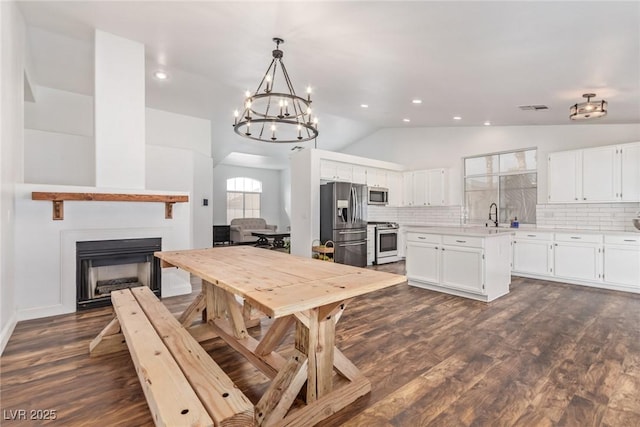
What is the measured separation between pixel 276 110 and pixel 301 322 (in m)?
5.39

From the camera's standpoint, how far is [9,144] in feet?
8.91

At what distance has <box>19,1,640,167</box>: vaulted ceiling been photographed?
244 cm

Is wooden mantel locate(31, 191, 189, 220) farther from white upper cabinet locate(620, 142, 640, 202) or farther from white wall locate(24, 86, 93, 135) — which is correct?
white upper cabinet locate(620, 142, 640, 202)

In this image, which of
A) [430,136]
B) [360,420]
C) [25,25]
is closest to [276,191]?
[430,136]

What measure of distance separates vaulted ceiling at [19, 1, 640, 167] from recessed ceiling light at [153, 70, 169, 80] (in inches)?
3.1

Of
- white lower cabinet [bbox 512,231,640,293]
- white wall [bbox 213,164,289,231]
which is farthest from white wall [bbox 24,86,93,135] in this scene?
white lower cabinet [bbox 512,231,640,293]

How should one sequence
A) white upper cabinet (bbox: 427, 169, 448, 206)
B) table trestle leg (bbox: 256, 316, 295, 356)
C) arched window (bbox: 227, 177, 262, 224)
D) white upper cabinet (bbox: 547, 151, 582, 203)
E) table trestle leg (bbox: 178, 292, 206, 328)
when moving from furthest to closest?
arched window (bbox: 227, 177, 262, 224) < white upper cabinet (bbox: 427, 169, 448, 206) < white upper cabinet (bbox: 547, 151, 582, 203) < table trestle leg (bbox: 178, 292, 206, 328) < table trestle leg (bbox: 256, 316, 295, 356)

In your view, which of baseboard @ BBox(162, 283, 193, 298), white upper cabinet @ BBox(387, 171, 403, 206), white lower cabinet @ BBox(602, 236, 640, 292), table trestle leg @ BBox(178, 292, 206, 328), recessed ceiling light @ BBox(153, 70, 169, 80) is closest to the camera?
table trestle leg @ BBox(178, 292, 206, 328)

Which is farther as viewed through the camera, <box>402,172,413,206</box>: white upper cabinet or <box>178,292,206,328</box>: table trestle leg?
<box>402,172,413,206</box>: white upper cabinet

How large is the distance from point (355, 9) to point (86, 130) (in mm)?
4940

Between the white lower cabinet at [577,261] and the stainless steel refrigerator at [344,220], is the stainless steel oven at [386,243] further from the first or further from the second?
the white lower cabinet at [577,261]

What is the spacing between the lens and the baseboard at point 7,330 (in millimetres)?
2472

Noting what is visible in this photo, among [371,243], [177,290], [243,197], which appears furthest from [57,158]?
[243,197]

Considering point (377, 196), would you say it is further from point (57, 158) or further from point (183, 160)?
point (57, 158)
